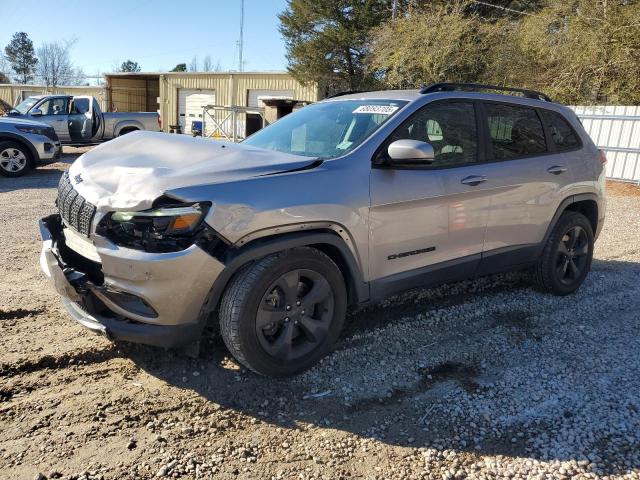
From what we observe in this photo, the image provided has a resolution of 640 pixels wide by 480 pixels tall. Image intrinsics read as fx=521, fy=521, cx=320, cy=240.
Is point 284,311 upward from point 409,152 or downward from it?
downward

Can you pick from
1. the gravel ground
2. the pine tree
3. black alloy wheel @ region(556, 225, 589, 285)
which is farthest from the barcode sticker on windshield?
the pine tree

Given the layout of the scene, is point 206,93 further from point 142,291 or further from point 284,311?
point 142,291

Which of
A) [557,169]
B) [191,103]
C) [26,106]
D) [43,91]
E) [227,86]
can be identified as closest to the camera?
[557,169]

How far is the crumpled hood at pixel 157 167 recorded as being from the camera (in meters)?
2.78

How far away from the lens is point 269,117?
67.8ft

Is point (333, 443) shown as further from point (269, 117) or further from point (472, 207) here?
point (269, 117)

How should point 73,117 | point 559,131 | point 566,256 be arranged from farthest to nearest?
1. point 73,117
2. point 566,256
3. point 559,131

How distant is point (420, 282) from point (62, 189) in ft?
8.32

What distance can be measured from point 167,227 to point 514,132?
307 centimetres

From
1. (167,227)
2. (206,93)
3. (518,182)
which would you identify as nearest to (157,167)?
(167,227)

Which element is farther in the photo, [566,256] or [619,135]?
[619,135]

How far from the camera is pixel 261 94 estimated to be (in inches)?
1302

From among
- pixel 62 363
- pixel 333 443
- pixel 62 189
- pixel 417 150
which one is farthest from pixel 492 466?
pixel 62 189

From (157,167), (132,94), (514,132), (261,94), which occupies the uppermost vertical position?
(261,94)
